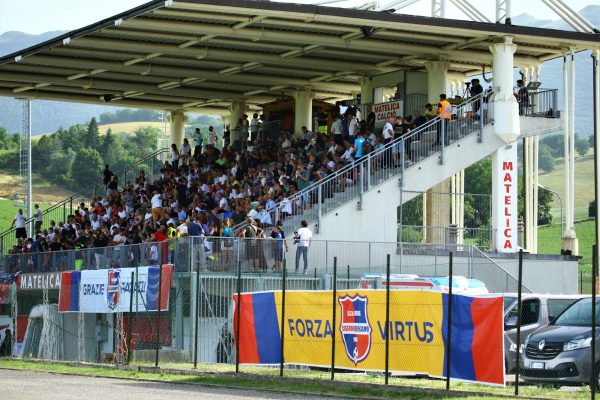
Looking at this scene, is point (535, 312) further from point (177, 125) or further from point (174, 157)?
point (177, 125)

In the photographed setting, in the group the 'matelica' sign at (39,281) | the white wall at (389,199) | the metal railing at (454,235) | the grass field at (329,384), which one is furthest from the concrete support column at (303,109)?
the grass field at (329,384)

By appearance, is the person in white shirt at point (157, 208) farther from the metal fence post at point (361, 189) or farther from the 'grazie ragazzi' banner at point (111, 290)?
the 'grazie ragazzi' banner at point (111, 290)

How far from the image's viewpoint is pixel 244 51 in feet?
145

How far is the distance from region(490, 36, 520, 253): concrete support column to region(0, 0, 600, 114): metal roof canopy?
0.78m

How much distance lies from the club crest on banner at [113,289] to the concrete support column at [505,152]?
13.7 metres

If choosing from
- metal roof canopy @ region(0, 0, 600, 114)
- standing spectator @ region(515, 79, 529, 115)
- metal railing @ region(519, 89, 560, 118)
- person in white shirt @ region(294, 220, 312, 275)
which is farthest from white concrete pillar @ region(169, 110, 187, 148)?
person in white shirt @ region(294, 220, 312, 275)

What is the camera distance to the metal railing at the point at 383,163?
39.4 metres

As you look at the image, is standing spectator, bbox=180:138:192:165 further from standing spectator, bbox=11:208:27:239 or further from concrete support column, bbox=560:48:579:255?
concrete support column, bbox=560:48:579:255

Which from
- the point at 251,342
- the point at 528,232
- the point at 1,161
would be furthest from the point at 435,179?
the point at 1,161

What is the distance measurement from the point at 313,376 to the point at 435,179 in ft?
57.0

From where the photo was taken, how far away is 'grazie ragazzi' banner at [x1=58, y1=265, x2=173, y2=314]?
1212 inches

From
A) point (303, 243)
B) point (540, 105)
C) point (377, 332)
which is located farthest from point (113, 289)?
point (540, 105)

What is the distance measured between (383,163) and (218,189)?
6.66 meters

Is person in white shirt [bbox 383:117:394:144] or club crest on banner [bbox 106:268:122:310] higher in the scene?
person in white shirt [bbox 383:117:394:144]
